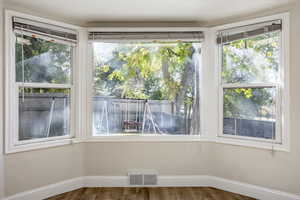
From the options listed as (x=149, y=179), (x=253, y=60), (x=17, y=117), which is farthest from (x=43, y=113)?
(x=253, y=60)

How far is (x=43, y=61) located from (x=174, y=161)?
221 centimetres

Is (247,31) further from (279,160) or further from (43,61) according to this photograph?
(43,61)

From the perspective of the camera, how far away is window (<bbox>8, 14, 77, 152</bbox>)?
3.12 m

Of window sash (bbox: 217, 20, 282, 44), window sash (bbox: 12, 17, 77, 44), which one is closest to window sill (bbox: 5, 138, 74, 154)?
window sash (bbox: 12, 17, 77, 44)

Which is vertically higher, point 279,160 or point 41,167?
point 279,160

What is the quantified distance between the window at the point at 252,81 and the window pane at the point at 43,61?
214 cm

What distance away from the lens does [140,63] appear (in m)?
3.88

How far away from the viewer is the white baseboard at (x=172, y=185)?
10.6 ft

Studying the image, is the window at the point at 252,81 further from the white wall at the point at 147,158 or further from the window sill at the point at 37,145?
the window sill at the point at 37,145

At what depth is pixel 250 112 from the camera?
3.50 m

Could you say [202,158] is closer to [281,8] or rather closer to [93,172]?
[93,172]

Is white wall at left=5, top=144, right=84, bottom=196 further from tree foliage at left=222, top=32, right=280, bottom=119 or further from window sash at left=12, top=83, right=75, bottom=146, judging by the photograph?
tree foliage at left=222, top=32, right=280, bottom=119

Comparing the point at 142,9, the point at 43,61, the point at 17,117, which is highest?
the point at 142,9

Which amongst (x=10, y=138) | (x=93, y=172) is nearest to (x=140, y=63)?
(x=93, y=172)
